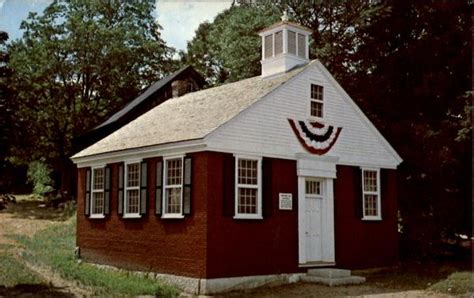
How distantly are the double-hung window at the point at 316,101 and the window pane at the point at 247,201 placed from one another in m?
3.71

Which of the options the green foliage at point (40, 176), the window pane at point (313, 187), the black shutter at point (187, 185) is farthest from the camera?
the green foliage at point (40, 176)

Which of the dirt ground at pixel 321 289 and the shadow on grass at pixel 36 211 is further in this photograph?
the shadow on grass at pixel 36 211

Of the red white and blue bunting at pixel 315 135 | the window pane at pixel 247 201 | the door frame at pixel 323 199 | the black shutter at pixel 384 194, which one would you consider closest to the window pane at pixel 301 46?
the red white and blue bunting at pixel 315 135

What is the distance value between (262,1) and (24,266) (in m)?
21.7

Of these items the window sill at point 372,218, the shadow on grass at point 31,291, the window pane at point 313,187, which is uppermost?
the window pane at point 313,187

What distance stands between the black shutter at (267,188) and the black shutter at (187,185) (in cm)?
219

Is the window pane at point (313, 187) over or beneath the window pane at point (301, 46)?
beneath

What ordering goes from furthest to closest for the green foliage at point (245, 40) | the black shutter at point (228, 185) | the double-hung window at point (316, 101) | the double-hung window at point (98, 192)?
the green foliage at point (245, 40), the double-hung window at point (98, 192), the double-hung window at point (316, 101), the black shutter at point (228, 185)

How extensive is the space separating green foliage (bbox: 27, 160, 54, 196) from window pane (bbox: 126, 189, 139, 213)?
27.2 meters

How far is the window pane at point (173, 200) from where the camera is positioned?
A: 1725 centimetres

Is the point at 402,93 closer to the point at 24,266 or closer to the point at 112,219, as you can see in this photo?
the point at 112,219

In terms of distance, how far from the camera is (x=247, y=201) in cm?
1717

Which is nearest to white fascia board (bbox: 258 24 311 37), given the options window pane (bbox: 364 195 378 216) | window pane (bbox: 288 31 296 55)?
window pane (bbox: 288 31 296 55)

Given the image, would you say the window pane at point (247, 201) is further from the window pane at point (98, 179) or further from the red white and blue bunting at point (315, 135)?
the window pane at point (98, 179)
